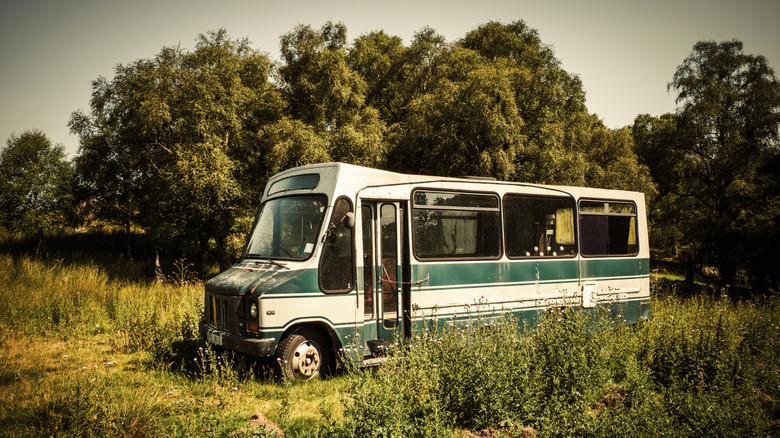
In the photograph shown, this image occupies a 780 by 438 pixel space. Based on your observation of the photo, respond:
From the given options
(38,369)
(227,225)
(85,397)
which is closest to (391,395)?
(85,397)

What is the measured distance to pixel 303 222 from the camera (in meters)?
7.47

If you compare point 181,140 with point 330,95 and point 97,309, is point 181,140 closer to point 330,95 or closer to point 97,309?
point 330,95

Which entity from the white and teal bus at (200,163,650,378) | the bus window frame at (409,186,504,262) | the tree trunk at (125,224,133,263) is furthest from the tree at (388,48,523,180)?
the tree trunk at (125,224,133,263)

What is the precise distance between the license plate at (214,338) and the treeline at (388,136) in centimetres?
1407

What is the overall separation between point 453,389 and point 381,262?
304 cm

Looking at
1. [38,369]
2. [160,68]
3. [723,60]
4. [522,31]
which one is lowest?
[38,369]

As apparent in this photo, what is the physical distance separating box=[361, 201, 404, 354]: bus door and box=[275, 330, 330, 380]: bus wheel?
0.75 metres

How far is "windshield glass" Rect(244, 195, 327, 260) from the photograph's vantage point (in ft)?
24.0

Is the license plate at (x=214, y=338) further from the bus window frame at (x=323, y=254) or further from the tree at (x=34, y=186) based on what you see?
the tree at (x=34, y=186)

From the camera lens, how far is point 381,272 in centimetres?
773

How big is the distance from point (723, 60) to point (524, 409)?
34910mm

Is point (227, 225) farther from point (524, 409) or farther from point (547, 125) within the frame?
point (524, 409)

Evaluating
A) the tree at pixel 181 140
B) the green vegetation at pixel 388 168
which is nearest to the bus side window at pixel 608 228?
the green vegetation at pixel 388 168

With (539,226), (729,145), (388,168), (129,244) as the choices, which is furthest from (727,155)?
(129,244)
